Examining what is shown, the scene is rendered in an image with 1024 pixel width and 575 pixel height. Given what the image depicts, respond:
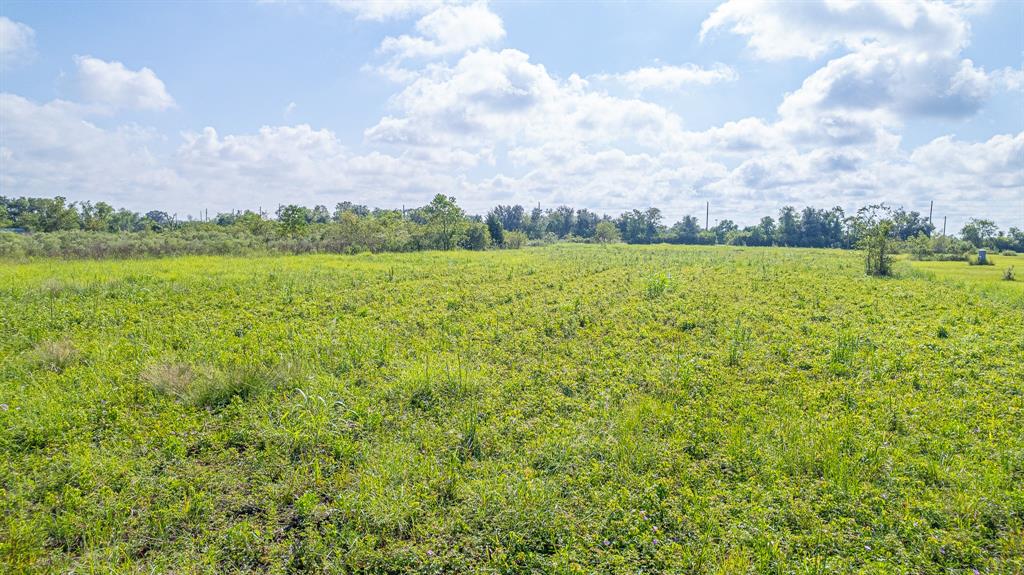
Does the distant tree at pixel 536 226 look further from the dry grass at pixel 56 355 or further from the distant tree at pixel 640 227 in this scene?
the dry grass at pixel 56 355

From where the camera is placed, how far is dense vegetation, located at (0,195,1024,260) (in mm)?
28234

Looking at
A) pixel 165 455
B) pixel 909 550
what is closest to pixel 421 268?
pixel 165 455

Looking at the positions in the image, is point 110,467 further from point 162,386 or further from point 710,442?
point 710,442

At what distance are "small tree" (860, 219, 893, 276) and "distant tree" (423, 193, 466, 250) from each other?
3550 centimetres

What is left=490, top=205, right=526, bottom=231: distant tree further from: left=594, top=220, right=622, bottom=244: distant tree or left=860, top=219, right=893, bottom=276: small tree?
left=860, top=219, right=893, bottom=276: small tree

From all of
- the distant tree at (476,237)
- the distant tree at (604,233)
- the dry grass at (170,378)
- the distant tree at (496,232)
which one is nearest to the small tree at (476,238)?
the distant tree at (476,237)

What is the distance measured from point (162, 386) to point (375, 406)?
3.33m

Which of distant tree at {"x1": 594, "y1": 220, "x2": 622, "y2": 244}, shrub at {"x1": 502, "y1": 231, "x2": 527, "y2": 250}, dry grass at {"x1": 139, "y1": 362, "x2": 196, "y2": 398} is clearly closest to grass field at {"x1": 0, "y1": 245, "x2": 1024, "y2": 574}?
dry grass at {"x1": 139, "y1": 362, "x2": 196, "y2": 398}

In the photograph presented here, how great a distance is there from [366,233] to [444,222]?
8650 millimetres

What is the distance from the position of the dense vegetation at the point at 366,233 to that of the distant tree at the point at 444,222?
0.11 m

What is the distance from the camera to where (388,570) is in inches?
162

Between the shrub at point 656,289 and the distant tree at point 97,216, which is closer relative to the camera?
the shrub at point 656,289

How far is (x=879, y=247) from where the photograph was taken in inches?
896

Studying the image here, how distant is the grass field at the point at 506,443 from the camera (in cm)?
432
